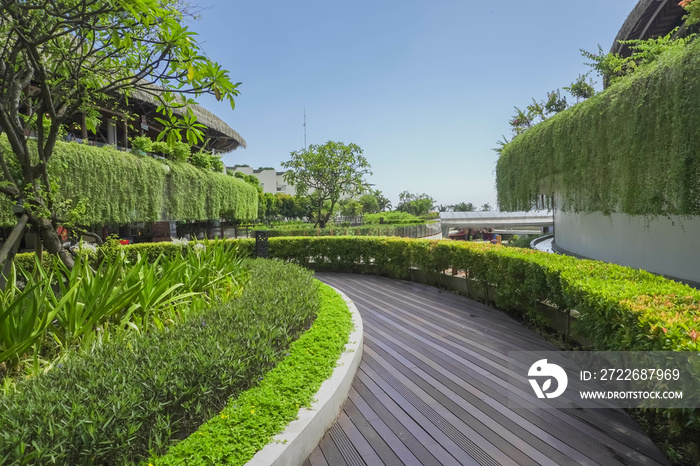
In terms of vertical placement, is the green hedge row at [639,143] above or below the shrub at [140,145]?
below

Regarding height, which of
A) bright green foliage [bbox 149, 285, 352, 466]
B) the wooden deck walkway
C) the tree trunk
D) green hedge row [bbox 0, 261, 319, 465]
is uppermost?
the tree trunk

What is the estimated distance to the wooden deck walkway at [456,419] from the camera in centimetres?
208

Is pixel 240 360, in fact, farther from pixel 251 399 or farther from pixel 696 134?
pixel 696 134

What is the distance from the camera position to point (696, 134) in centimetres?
369

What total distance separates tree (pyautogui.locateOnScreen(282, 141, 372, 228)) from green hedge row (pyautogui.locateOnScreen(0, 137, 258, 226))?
8671 millimetres

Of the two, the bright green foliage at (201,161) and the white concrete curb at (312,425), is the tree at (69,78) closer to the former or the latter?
the white concrete curb at (312,425)

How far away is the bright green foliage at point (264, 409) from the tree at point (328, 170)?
1861cm

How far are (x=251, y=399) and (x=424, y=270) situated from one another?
5.54m

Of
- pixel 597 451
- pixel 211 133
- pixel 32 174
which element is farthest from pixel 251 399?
pixel 211 133

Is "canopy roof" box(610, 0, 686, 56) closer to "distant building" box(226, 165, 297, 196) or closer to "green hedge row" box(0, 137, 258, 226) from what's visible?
"green hedge row" box(0, 137, 258, 226)

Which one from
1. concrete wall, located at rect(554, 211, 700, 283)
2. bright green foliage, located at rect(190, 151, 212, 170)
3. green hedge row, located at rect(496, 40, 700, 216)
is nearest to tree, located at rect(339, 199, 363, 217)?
bright green foliage, located at rect(190, 151, 212, 170)

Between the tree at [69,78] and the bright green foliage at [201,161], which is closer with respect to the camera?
the tree at [69,78]

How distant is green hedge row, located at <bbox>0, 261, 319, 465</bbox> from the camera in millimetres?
1387

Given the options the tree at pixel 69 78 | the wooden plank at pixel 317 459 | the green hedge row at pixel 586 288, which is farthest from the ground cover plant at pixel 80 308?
the green hedge row at pixel 586 288
